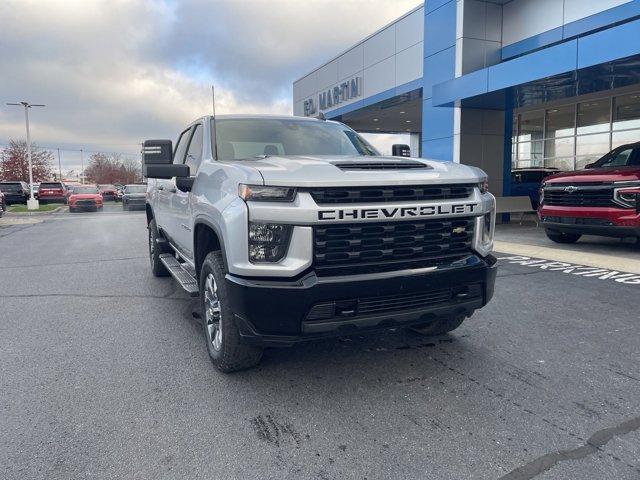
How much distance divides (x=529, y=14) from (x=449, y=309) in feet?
45.2

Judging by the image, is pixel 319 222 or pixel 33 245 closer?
pixel 319 222


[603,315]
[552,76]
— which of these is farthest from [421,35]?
[603,315]

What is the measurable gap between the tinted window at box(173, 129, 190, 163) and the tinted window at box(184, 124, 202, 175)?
0.92 ft

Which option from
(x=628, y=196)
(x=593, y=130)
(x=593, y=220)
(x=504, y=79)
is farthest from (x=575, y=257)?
(x=593, y=130)

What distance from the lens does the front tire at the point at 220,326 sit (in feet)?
11.0

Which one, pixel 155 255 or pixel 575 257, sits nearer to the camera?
pixel 155 255

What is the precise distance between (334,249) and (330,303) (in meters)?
0.33

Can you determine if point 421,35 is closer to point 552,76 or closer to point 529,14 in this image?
point 529,14

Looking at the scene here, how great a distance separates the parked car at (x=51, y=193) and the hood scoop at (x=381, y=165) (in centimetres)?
3465

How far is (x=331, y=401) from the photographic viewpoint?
3.22 meters

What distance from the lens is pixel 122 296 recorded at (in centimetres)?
614

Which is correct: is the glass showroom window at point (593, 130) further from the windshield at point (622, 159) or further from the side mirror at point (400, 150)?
the side mirror at point (400, 150)

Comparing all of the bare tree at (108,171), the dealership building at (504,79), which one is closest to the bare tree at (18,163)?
the bare tree at (108,171)

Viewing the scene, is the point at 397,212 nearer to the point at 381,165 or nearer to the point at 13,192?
the point at 381,165
